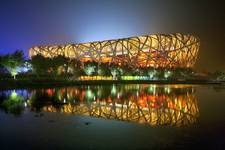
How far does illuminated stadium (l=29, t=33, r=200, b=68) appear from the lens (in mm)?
Result: 118000

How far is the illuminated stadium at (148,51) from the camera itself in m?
118

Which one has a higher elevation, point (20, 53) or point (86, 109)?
point (20, 53)

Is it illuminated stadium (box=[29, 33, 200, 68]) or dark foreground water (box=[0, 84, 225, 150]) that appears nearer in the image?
dark foreground water (box=[0, 84, 225, 150])

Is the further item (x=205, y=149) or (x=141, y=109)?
(x=141, y=109)

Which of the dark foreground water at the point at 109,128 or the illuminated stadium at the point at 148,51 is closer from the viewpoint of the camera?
the dark foreground water at the point at 109,128

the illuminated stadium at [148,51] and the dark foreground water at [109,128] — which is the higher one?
the illuminated stadium at [148,51]

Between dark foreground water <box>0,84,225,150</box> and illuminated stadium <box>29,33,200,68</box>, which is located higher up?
illuminated stadium <box>29,33,200,68</box>

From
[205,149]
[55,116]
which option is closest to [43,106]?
[55,116]

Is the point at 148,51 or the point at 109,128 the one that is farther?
the point at 148,51

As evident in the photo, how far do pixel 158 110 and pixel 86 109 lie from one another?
4.80 meters

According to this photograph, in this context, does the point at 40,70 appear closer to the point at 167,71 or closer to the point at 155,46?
the point at 167,71

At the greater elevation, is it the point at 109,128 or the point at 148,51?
the point at 148,51

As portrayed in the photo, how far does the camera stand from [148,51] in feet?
391

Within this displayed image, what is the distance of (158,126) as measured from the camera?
16203 mm
